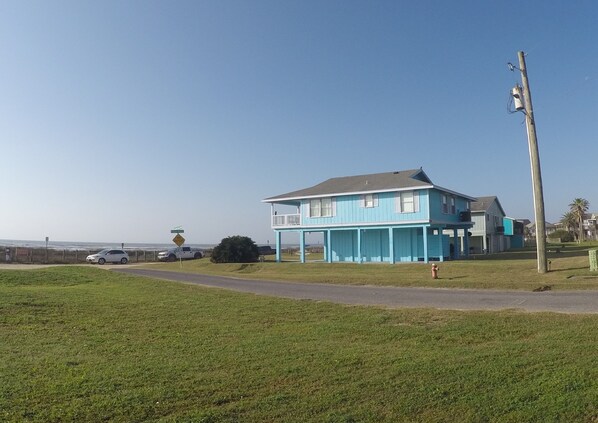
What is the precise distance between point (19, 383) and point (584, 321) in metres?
9.22

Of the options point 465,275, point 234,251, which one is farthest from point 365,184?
point 465,275

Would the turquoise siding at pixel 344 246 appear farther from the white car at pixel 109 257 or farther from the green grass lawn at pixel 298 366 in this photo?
the green grass lawn at pixel 298 366

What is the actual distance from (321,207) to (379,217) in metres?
4.71

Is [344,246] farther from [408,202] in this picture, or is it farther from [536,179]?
[536,179]

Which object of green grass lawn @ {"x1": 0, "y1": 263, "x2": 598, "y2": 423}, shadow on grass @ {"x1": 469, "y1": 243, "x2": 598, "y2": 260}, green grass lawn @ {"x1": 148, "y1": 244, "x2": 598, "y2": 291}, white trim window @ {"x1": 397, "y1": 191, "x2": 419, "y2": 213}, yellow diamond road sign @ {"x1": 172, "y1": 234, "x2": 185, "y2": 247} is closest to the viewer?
green grass lawn @ {"x1": 0, "y1": 263, "x2": 598, "y2": 423}

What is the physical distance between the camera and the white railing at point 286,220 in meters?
38.7

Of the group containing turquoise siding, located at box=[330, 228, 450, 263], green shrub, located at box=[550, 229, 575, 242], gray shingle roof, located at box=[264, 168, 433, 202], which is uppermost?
gray shingle roof, located at box=[264, 168, 433, 202]

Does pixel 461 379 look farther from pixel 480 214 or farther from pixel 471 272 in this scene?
pixel 480 214

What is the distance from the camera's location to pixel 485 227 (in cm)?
4928

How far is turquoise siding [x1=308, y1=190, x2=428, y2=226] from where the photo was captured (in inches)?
1296

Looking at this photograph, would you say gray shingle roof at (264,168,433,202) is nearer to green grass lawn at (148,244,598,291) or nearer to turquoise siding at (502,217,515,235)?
green grass lawn at (148,244,598,291)

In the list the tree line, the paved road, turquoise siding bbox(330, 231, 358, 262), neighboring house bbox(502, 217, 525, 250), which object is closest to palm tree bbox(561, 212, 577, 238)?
the tree line

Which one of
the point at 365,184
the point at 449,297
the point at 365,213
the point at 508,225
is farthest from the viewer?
the point at 508,225

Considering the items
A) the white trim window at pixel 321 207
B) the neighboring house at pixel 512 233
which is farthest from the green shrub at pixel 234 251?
the neighboring house at pixel 512 233
